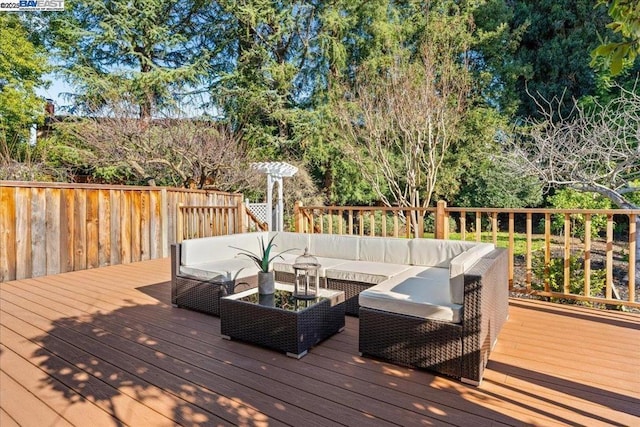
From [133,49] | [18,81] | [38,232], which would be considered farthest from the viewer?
[18,81]

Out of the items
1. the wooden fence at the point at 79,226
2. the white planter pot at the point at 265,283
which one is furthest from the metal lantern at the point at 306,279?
the wooden fence at the point at 79,226

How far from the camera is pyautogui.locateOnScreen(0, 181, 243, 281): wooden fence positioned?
188 inches

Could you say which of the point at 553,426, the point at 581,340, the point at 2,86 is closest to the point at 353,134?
the point at 581,340

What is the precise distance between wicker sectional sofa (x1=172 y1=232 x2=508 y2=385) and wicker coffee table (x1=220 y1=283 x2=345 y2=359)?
1.12ft

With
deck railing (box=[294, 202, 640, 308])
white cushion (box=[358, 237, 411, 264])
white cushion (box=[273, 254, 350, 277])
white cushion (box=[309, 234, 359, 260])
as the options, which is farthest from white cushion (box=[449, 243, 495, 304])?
white cushion (box=[309, 234, 359, 260])

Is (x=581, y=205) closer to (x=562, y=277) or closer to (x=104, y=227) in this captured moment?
(x=562, y=277)

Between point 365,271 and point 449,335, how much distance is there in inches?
48.7

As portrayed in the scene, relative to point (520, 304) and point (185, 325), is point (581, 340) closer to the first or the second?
point (520, 304)

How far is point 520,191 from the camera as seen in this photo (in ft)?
37.0

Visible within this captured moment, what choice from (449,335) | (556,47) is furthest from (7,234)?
(556,47)

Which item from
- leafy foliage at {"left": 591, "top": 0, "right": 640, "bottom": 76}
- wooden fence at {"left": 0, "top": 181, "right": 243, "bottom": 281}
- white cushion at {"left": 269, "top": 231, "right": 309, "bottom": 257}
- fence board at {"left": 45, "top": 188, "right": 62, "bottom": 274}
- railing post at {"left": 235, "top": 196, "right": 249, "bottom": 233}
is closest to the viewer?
leafy foliage at {"left": 591, "top": 0, "right": 640, "bottom": 76}

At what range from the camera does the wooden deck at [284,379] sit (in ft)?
6.20

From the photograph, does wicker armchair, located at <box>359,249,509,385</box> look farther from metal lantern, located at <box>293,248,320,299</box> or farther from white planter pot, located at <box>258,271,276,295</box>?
white planter pot, located at <box>258,271,276,295</box>

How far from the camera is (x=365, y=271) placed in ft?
11.2
